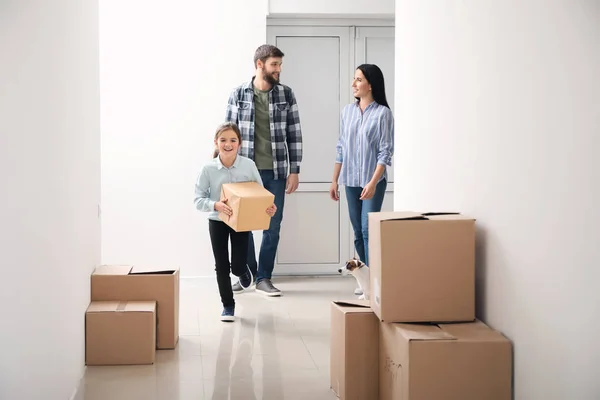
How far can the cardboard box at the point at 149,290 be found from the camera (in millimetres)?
3979

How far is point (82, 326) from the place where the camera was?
11.8 feet

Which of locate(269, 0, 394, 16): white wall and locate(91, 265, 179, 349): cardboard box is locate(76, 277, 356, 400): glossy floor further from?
locate(269, 0, 394, 16): white wall

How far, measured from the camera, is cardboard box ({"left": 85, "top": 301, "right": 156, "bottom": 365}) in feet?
12.3

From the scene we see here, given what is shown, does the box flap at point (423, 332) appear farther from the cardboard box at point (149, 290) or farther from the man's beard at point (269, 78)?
the man's beard at point (269, 78)

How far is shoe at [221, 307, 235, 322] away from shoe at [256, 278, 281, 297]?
2.84 feet

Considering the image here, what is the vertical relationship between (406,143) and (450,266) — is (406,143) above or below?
above

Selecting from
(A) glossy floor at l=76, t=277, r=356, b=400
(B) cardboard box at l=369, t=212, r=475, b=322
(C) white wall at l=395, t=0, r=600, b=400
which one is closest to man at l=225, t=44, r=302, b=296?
(A) glossy floor at l=76, t=277, r=356, b=400

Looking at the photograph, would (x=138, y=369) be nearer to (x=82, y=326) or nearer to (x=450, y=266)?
(x=82, y=326)

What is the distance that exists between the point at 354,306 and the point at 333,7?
11.7 ft

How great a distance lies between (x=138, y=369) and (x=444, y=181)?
1608 millimetres

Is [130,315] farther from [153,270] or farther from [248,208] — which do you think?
[248,208]

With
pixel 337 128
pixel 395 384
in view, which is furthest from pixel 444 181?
pixel 337 128

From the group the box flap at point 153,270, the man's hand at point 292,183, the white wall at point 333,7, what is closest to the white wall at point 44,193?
the box flap at point 153,270

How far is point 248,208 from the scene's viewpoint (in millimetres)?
4129
